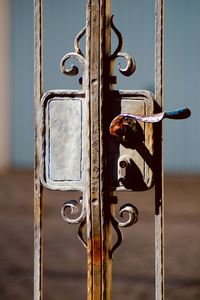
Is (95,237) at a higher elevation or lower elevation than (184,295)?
higher

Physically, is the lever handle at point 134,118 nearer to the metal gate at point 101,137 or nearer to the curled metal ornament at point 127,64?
the metal gate at point 101,137

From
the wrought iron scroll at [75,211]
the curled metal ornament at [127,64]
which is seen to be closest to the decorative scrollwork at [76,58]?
the curled metal ornament at [127,64]

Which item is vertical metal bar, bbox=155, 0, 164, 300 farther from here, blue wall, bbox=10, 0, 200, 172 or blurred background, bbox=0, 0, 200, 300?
blue wall, bbox=10, 0, 200, 172

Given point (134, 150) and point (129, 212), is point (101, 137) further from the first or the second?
point (129, 212)

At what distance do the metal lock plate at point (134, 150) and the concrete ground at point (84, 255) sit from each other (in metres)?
2.37

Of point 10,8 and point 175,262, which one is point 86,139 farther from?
point 10,8

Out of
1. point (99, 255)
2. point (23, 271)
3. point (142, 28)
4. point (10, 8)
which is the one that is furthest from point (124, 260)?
point (10, 8)

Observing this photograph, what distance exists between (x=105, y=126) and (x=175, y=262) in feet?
11.2

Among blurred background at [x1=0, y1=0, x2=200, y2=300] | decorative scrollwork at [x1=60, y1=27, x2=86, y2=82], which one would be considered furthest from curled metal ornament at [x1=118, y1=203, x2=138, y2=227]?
blurred background at [x1=0, y1=0, x2=200, y2=300]

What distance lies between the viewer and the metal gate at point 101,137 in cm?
165

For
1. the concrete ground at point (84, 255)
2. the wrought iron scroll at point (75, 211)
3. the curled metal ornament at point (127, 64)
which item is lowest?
the concrete ground at point (84, 255)

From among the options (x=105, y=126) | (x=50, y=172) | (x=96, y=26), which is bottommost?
(x=50, y=172)

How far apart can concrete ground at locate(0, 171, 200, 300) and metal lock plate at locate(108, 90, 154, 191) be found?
2368 mm

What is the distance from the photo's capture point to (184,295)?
3.93 meters
